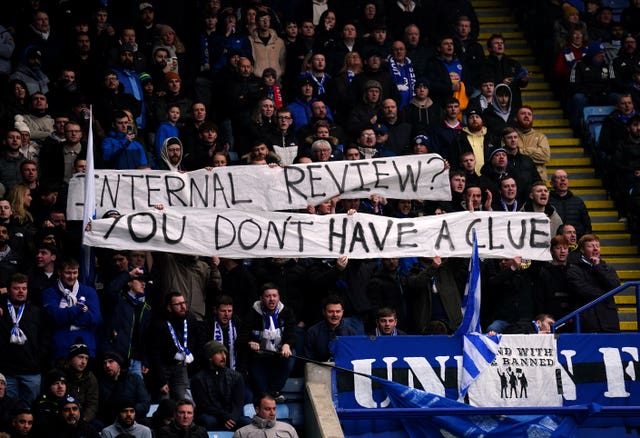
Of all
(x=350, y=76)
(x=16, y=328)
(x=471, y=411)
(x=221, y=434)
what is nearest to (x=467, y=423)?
(x=471, y=411)

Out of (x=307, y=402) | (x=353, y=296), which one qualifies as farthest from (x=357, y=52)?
(x=307, y=402)

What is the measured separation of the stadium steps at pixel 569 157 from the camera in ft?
71.0

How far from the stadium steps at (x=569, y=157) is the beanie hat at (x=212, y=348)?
6044 millimetres

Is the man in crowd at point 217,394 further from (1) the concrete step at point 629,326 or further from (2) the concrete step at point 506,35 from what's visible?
(2) the concrete step at point 506,35

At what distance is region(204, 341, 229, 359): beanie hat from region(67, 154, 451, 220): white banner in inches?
85.2

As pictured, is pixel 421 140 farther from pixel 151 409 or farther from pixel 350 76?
pixel 151 409

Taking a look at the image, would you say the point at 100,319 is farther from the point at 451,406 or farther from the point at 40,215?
the point at 451,406

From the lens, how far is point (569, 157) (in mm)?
23875

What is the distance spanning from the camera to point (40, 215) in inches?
729

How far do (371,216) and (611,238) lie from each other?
5.03 m

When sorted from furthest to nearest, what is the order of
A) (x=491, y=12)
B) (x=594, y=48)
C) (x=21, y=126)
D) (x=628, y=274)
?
1. (x=491, y=12)
2. (x=594, y=48)
3. (x=628, y=274)
4. (x=21, y=126)

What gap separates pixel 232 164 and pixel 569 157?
5675 millimetres

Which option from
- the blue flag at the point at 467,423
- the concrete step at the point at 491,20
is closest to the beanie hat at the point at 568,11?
the concrete step at the point at 491,20

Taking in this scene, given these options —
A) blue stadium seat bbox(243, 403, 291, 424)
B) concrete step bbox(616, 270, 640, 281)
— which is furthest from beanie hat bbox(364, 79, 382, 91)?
blue stadium seat bbox(243, 403, 291, 424)
